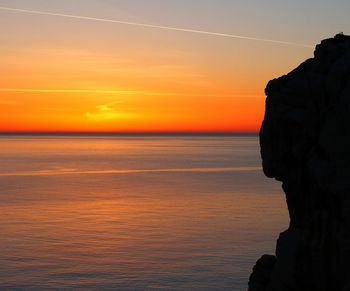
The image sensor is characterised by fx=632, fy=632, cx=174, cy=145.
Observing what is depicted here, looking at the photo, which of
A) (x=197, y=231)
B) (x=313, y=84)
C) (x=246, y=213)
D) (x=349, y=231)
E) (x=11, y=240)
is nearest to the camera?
(x=349, y=231)

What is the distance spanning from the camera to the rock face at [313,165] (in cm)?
1848

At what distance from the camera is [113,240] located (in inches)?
1725

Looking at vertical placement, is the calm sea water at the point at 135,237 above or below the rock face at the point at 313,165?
below

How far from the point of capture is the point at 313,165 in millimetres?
19234

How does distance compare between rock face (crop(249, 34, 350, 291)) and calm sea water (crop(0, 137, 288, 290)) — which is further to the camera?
calm sea water (crop(0, 137, 288, 290))

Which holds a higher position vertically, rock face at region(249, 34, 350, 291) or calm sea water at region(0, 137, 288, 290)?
rock face at region(249, 34, 350, 291)

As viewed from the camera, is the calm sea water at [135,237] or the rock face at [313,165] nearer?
the rock face at [313,165]

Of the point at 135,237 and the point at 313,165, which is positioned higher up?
the point at 313,165

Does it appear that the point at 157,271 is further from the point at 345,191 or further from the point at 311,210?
the point at 345,191

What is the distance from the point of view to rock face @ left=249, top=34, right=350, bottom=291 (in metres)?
18.5

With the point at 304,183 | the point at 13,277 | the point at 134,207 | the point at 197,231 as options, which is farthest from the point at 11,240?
the point at 304,183

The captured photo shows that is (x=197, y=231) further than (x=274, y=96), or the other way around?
(x=197, y=231)

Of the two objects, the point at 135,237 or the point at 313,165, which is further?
the point at 135,237

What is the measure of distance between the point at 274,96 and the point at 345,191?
505 centimetres
